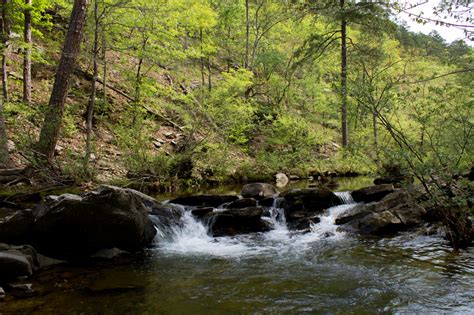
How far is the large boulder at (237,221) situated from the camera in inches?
354

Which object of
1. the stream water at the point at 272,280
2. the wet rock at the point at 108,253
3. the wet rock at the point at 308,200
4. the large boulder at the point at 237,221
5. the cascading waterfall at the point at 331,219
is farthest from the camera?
the wet rock at the point at 308,200

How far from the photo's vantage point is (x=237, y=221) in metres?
9.13

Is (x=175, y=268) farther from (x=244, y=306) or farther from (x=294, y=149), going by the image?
(x=294, y=149)

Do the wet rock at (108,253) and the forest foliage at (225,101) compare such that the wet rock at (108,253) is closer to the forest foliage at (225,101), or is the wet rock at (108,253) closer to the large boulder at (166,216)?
the large boulder at (166,216)

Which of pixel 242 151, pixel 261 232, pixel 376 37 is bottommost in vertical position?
pixel 261 232

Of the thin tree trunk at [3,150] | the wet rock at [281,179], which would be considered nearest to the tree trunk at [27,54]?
the thin tree trunk at [3,150]

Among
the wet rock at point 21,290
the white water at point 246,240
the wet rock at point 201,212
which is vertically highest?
the wet rock at point 201,212

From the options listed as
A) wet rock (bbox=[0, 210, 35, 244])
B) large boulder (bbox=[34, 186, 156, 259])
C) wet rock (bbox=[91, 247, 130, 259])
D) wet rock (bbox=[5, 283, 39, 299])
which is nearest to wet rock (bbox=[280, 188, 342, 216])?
large boulder (bbox=[34, 186, 156, 259])

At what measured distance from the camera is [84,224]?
654 cm

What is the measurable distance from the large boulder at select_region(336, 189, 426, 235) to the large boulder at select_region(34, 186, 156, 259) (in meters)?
5.11

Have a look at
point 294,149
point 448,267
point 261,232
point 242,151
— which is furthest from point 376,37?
point 448,267

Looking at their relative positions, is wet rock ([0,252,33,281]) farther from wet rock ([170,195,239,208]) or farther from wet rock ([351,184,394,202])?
wet rock ([351,184,394,202])

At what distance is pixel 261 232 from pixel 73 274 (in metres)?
4.61

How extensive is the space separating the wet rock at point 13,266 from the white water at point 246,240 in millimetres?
2623
